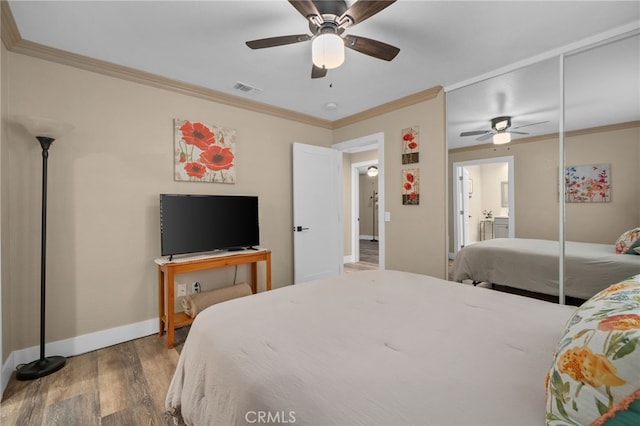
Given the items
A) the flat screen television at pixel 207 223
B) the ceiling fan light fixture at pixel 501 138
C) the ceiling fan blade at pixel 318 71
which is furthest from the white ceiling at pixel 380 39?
the flat screen television at pixel 207 223

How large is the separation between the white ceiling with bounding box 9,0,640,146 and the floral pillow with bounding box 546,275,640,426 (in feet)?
6.42

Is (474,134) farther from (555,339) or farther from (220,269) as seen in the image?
(220,269)

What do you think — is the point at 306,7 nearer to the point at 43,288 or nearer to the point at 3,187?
the point at 3,187

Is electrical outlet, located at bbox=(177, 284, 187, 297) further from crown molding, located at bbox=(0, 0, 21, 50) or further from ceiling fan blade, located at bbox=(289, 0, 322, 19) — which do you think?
ceiling fan blade, located at bbox=(289, 0, 322, 19)

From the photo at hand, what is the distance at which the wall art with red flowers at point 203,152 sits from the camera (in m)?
3.09

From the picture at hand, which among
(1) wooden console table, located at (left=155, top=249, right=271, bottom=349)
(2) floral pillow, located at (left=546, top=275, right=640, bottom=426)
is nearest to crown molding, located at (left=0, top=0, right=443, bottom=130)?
(1) wooden console table, located at (left=155, top=249, right=271, bottom=349)

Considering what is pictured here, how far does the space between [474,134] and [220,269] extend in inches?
121

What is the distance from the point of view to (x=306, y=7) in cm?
167

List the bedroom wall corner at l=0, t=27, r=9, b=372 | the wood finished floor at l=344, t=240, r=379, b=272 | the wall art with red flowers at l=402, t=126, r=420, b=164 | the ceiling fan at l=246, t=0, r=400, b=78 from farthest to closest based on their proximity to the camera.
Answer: the wood finished floor at l=344, t=240, r=379, b=272 < the wall art with red flowers at l=402, t=126, r=420, b=164 < the bedroom wall corner at l=0, t=27, r=9, b=372 < the ceiling fan at l=246, t=0, r=400, b=78

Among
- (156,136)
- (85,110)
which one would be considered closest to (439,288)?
(156,136)

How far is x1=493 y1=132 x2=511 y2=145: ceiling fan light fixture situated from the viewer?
2768mm

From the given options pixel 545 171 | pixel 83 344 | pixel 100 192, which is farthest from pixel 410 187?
pixel 83 344

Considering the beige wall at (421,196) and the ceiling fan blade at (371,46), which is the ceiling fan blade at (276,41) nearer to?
the ceiling fan blade at (371,46)

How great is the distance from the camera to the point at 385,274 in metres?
2.25
